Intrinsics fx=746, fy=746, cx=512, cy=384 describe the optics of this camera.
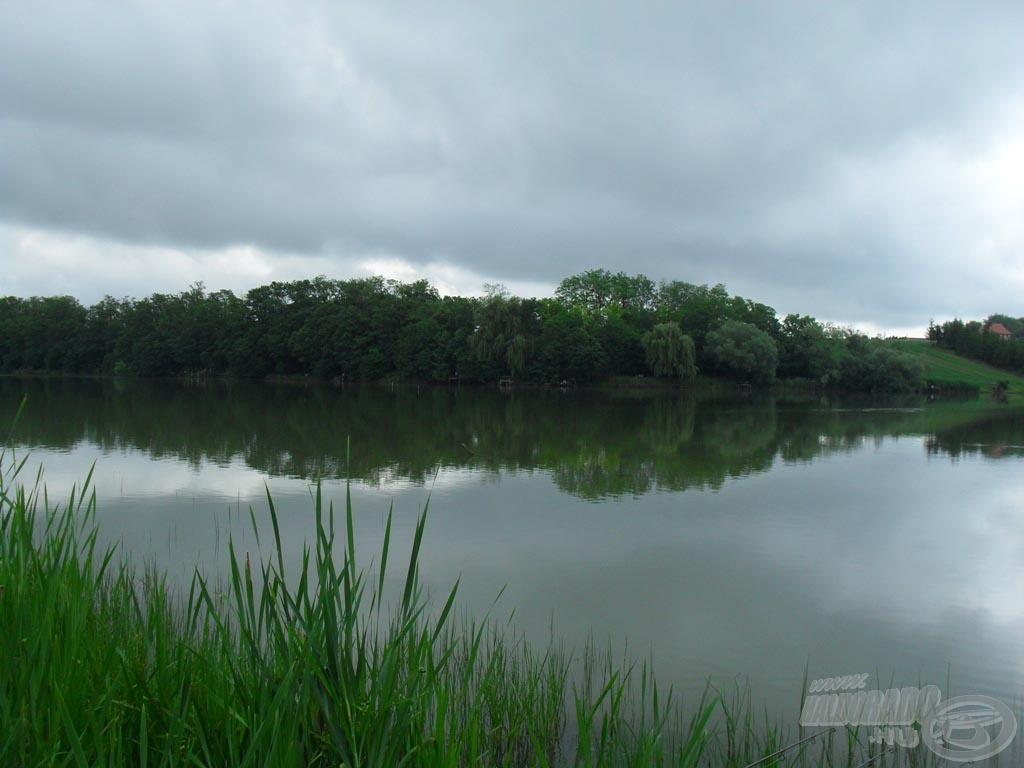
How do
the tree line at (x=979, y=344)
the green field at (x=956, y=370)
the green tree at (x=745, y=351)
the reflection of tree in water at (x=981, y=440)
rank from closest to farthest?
the reflection of tree in water at (x=981, y=440)
the green tree at (x=745, y=351)
the green field at (x=956, y=370)
the tree line at (x=979, y=344)

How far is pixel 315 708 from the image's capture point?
2740 millimetres

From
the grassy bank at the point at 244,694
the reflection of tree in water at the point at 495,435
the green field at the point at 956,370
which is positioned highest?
the green field at the point at 956,370

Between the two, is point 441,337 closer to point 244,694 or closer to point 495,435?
point 495,435

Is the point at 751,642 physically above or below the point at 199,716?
below

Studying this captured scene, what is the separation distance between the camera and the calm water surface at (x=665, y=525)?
6.36 metres

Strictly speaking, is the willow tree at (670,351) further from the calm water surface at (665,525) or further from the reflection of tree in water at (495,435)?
the calm water surface at (665,525)

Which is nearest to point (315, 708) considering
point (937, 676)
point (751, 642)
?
point (751, 642)

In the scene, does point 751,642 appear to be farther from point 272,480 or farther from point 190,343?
point 190,343

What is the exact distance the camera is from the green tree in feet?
191

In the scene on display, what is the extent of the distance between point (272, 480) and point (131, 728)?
11216 millimetres
